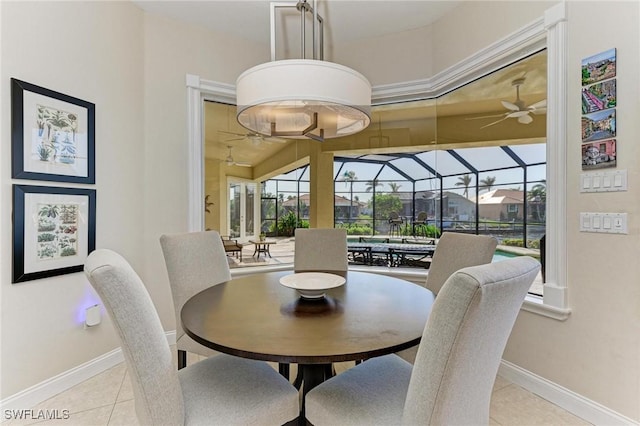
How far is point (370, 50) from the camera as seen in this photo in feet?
11.0

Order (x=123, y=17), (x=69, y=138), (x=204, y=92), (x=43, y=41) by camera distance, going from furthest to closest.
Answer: (x=204, y=92), (x=123, y=17), (x=69, y=138), (x=43, y=41)

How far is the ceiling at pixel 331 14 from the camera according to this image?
2.76 m

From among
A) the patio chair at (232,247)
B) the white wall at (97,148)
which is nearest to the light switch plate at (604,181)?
the patio chair at (232,247)

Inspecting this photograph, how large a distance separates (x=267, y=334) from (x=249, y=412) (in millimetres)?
289

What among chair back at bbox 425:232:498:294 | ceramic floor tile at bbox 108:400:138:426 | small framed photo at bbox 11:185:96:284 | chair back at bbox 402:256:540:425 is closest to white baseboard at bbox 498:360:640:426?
chair back at bbox 425:232:498:294

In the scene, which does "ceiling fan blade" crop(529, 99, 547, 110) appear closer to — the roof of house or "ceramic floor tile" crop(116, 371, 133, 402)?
the roof of house

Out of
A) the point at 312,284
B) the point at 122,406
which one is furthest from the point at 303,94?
the point at 122,406

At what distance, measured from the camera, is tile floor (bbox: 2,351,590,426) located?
1897 mm

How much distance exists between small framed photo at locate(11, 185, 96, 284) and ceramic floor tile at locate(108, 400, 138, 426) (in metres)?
0.98

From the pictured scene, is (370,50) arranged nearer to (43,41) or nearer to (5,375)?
(43,41)

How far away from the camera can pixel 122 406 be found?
2045mm

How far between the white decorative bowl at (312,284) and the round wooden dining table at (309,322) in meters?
0.05

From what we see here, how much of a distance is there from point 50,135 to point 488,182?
12.3 feet

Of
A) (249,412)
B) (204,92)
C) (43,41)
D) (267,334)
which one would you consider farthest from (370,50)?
(249,412)
